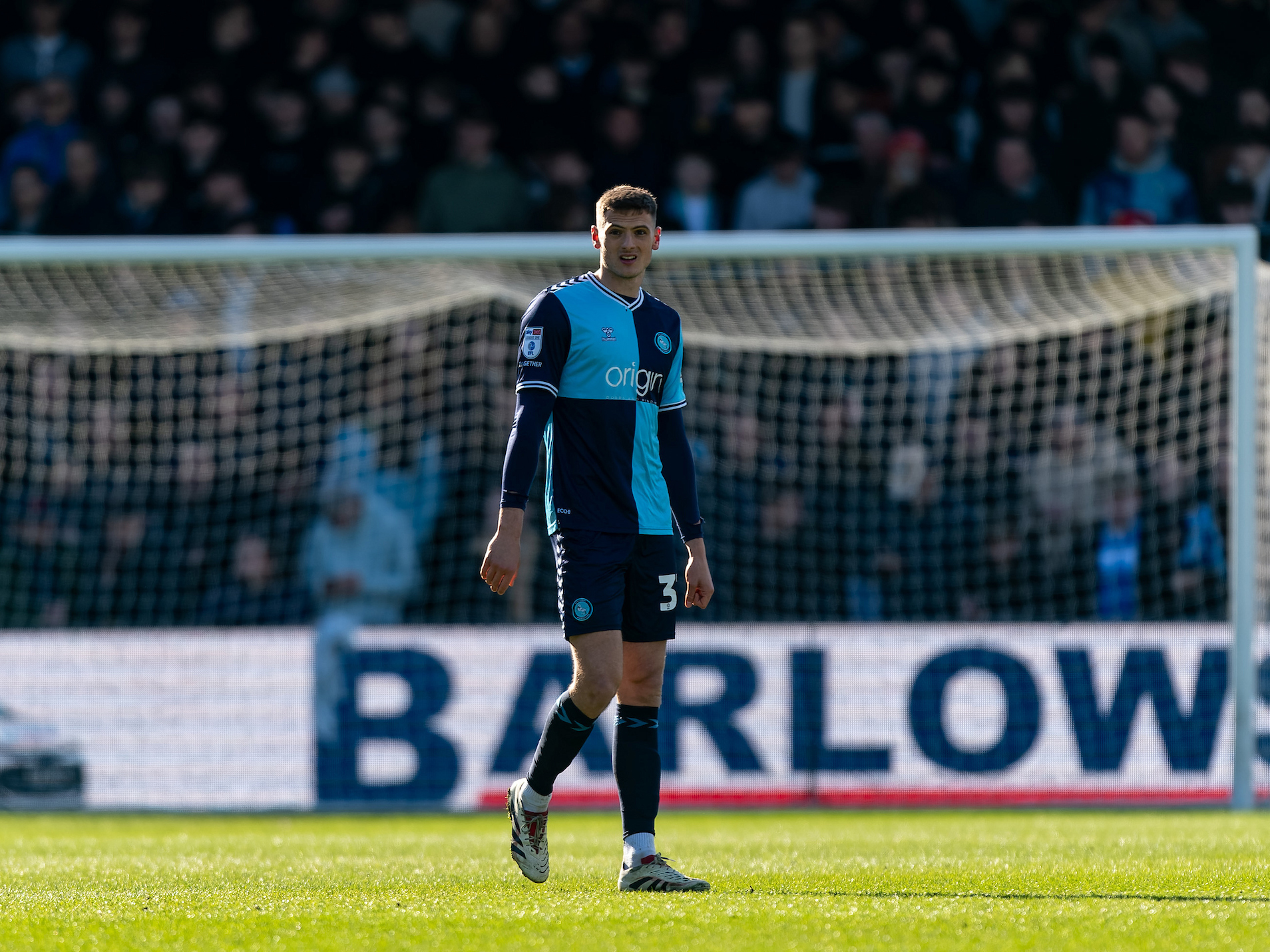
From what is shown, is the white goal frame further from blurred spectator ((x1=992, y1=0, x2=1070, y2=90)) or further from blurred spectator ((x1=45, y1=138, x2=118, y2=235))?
blurred spectator ((x1=992, y1=0, x2=1070, y2=90))

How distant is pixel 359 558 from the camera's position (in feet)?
30.4

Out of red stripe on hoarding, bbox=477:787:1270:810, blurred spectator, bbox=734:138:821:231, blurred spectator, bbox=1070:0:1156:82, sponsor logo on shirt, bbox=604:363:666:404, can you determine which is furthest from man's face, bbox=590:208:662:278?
blurred spectator, bbox=1070:0:1156:82

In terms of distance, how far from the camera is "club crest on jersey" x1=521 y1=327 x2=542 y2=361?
13.9 ft

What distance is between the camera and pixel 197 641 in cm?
855

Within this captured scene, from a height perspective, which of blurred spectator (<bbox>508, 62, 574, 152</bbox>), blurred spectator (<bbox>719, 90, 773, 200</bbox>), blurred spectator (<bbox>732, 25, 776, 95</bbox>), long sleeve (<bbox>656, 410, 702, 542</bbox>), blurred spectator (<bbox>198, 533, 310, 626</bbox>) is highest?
blurred spectator (<bbox>732, 25, 776, 95</bbox>)

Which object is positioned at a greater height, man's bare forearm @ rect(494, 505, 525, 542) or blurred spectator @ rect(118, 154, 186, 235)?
blurred spectator @ rect(118, 154, 186, 235)

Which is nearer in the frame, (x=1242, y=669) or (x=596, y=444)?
(x=596, y=444)

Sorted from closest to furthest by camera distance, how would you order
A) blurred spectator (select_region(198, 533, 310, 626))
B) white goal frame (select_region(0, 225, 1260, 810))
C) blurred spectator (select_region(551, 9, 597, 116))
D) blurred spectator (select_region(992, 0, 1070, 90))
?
white goal frame (select_region(0, 225, 1260, 810)) → blurred spectator (select_region(198, 533, 310, 626)) → blurred spectator (select_region(992, 0, 1070, 90)) → blurred spectator (select_region(551, 9, 597, 116))

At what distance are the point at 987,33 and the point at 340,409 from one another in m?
5.91

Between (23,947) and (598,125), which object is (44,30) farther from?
(23,947)

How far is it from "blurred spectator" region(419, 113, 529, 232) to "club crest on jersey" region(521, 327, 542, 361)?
23.1 ft

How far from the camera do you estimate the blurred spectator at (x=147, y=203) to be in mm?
11367

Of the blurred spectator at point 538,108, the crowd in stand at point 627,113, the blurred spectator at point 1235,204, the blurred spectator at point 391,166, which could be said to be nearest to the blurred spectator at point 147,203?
the crowd in stand at point 627,113

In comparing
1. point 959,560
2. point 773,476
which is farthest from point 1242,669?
point 773,476
